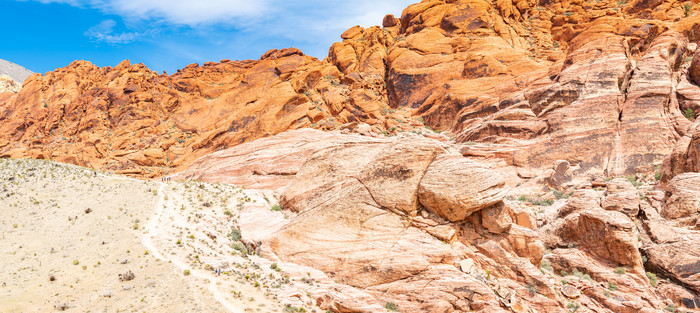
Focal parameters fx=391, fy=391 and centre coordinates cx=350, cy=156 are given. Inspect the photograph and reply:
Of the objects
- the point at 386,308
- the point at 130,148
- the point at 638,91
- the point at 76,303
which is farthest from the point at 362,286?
the point at 130,148

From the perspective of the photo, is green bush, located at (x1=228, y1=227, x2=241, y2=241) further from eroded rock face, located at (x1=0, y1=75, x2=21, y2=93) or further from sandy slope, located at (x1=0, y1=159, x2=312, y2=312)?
eroded rock face, located at (x1=0, y1=75, x2=21, y2=93)

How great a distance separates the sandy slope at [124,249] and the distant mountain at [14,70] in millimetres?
184252

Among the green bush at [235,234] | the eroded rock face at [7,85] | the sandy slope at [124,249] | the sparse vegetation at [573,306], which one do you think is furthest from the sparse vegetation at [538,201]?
the eroded rock face at [7,85]

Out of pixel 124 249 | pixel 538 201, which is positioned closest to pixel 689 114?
pixel 538 201

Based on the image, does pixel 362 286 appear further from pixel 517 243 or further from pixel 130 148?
pixel 130 148

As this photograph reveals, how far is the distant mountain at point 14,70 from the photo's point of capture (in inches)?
6599

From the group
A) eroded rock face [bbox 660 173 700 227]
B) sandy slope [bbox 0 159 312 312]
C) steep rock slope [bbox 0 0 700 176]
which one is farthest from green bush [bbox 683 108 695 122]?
sandy slope [bbox 0 159 312 312]

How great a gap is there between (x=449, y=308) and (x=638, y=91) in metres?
33.2

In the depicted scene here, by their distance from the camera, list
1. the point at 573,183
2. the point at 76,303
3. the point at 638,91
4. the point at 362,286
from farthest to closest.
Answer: the point at 638,91 → the point at 573,183 → the point at 362,286 → the point at 76,303

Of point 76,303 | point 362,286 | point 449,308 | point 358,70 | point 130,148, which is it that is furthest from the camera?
point 358,70

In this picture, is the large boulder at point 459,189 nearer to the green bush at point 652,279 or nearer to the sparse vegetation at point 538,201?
the green bush at point 652,279

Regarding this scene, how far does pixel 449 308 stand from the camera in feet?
53.4

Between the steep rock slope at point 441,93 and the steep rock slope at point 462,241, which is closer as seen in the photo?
the steep rock slope at point 462,241

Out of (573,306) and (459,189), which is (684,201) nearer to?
(573,306)
